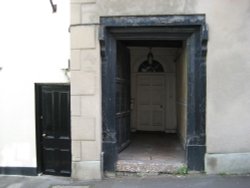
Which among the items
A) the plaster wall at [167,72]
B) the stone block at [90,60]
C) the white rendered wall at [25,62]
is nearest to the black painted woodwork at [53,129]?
the white rendered wall at [25,62]

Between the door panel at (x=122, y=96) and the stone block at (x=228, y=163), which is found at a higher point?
the door panel at (x=122, y=96)

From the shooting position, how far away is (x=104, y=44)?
6617 mm

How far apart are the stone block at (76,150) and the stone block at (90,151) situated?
3.2 inches

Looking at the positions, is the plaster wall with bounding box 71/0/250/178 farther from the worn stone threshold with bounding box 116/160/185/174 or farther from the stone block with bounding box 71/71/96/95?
the worn stone threshold with bounding box 116/160/185/174

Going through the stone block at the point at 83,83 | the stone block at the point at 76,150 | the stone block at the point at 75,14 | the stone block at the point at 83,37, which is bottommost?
the stone block at the point at 76,150

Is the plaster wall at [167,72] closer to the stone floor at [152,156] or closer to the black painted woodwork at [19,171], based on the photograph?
the stone floor at [152,156]

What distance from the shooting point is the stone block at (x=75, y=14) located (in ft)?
21.7

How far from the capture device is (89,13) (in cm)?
660

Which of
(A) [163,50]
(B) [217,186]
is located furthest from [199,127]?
(A) [163,50]

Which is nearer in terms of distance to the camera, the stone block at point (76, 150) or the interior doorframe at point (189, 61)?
the interior doorframe at point (189, 61)

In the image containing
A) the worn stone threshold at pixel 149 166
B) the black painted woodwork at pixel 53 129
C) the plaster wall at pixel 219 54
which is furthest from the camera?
Result: the black painted woodwork at pixel 53 129

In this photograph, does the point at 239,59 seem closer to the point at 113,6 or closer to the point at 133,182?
the point at 113,6

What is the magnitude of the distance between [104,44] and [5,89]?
8.53ft

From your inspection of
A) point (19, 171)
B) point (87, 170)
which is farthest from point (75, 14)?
point (19, 171)
